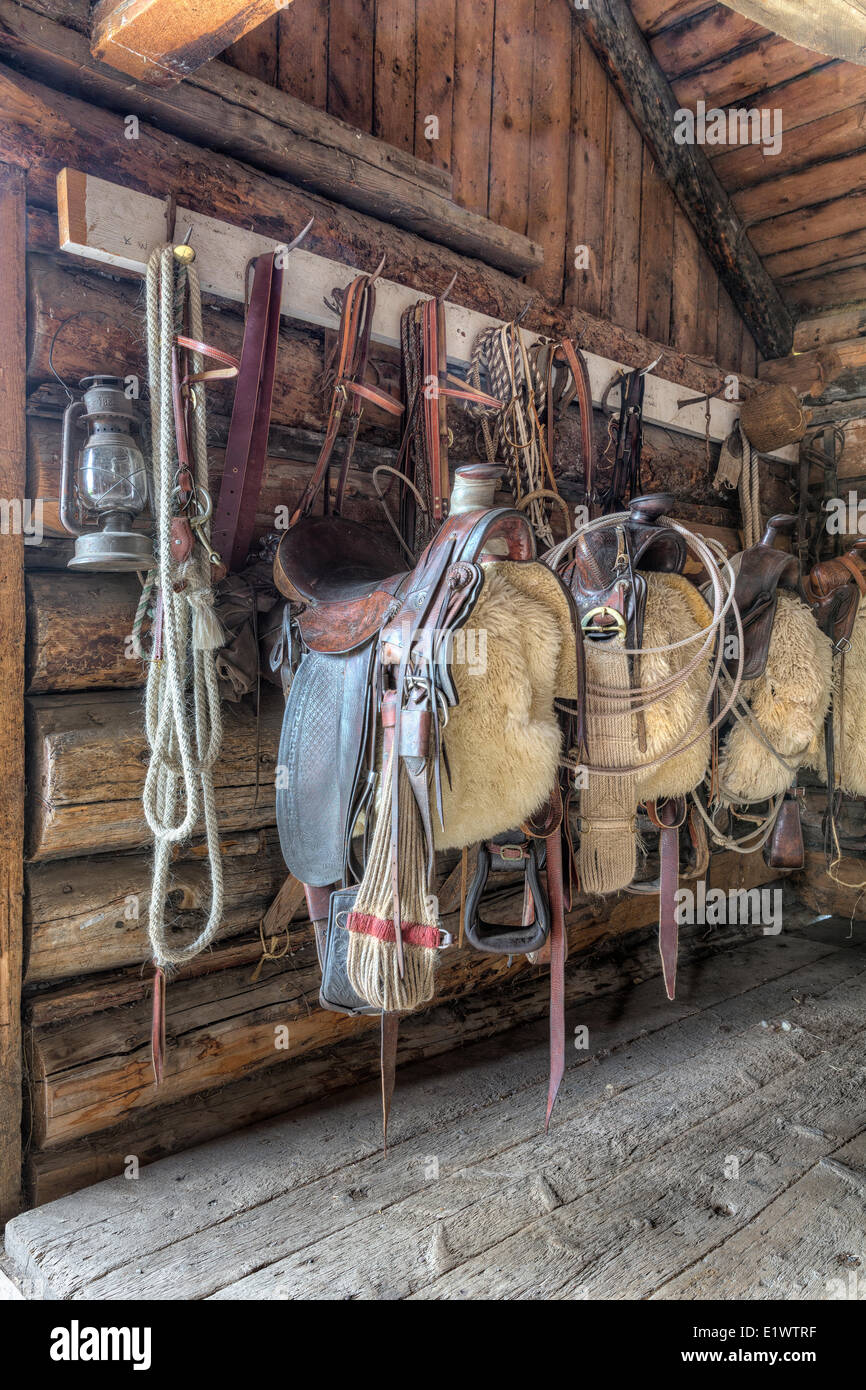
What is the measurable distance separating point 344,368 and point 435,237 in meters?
0.78

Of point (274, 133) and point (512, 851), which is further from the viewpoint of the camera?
point (274, 133)

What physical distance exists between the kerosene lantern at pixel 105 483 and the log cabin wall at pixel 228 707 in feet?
0.36

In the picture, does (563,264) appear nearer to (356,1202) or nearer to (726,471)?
(726,471)

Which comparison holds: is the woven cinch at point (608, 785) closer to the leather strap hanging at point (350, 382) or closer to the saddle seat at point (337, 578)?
the saddle seat at point (337, 578)

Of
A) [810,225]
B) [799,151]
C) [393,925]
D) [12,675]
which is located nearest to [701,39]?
[799,151]

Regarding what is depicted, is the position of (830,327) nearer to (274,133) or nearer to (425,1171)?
(274,133)

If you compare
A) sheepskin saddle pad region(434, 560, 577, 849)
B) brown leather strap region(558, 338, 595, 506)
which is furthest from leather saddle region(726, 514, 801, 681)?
brown leather strap region(558, 338, 595, 506)

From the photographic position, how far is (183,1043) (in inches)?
83.0

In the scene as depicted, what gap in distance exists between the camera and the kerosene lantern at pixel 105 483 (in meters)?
1.77

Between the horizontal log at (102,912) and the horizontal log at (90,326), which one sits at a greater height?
the horizontal log at (90,326)

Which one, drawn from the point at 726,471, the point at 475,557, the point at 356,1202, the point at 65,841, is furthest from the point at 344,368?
the point at 726,471

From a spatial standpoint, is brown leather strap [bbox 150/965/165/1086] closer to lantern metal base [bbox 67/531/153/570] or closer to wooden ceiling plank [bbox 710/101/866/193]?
lantern metal base [bbox 67/531/153/570]

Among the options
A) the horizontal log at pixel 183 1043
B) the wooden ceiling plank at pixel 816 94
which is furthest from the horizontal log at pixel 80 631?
the wooden ceiling plank at pixel 816 94

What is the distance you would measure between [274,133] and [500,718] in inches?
66.8
